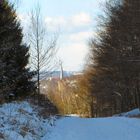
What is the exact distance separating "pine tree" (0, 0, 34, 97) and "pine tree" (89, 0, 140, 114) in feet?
50.0

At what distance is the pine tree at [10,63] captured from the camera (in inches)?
677

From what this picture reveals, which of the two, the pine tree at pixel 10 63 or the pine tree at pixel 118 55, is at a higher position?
the pine tree at pixel 118 55

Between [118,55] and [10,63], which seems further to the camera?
[118,55]

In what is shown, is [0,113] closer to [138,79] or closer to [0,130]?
[0,130]

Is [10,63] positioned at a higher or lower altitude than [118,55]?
lower

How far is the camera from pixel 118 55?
43.2 meters

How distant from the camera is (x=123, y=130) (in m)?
18.6

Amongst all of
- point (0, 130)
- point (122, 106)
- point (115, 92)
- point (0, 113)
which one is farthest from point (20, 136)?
point (122, 106)

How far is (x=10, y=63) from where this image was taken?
20.1 metres

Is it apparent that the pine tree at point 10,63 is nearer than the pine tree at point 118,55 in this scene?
Yes

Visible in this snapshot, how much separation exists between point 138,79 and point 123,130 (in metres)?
28.0

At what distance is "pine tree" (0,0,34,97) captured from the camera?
17.2m

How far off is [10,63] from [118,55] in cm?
2427

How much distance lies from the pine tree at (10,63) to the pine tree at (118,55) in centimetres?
1524
